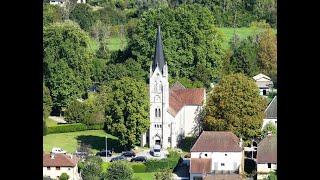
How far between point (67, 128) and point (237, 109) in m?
5.85

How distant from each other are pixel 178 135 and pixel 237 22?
19278 mm

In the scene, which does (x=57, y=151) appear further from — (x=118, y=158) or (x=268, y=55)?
(x=268, y=55)

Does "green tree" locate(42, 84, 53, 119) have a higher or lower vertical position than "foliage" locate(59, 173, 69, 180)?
higher

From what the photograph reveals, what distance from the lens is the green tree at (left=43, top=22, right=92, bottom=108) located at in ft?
107

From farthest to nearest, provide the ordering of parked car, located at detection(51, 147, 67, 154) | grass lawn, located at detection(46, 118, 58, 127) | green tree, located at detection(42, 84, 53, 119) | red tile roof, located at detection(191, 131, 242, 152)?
green tree, located at detection(42, 84, 53, 119), grass lawn, located at detection(46, 118, 58, 127), parked car, located at detection(51, 147, 67, 154), red tile roof, located at detection(191, 131, 242, 152)

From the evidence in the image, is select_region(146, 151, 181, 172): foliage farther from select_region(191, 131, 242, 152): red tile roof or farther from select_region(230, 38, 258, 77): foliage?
select_region(230, 38, 258, 77): foliage

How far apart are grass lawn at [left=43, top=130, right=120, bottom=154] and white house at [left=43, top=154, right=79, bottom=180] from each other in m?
2.32

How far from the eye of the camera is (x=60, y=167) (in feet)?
79.9

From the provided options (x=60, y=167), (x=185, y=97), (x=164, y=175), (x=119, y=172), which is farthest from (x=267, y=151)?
(x=185, y=97)

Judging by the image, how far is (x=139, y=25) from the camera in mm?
36562

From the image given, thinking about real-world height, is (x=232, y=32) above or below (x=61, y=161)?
above

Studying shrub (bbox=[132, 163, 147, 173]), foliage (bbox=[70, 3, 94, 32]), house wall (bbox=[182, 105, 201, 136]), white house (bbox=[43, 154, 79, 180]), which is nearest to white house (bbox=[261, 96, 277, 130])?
house wall (bbox=[182, 105, 201, 136])

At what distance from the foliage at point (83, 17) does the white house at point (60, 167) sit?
20031mm
